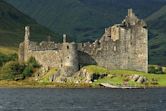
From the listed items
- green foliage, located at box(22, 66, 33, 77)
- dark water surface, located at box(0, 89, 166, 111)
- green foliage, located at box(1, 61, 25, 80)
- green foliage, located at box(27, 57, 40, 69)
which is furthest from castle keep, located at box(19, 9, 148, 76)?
dark water surface, located at box(0, 89, 166, 111)

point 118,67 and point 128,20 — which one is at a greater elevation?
point 128,20

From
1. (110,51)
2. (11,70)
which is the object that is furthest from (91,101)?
(11,70)

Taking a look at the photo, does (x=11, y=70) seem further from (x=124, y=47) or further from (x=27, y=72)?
(x=124, y=47)

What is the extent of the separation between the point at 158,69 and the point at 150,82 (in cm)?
1939

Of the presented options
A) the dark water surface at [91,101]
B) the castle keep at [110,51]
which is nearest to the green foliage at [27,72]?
the castle keep at [110,51]

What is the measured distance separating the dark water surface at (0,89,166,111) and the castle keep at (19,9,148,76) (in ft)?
46.5

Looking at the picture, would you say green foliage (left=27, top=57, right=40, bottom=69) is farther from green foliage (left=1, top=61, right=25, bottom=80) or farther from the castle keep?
green foliage (left=1, top=61, right=25, bottom=80)

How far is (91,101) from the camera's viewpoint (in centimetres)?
9450

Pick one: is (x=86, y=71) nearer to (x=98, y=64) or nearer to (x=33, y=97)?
(x=98, y=64)

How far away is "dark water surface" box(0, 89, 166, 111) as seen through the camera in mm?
81250

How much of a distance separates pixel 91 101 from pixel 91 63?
4190 cm

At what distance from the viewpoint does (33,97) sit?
103500mm

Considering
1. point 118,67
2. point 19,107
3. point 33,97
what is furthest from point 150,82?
point 19,107

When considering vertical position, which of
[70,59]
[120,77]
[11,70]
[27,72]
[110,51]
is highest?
[110,51]
